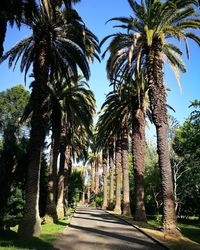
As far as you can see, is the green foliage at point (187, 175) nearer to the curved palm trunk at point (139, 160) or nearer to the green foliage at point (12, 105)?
the curved palm trunk at point (139, 160)

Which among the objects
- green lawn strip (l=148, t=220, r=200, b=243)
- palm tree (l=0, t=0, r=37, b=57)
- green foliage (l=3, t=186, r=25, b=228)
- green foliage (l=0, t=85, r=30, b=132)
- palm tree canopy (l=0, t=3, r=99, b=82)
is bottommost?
green lawn strip (l=148, t=220, r=200, b=243)

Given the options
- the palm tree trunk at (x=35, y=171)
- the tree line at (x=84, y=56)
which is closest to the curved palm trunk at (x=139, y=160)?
the tree line at (x=84, y=56)

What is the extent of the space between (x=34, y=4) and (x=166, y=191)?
10979 millimetres

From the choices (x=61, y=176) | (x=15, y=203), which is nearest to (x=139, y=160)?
(x=61, y=176)

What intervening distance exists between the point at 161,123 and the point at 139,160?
9.18 meters

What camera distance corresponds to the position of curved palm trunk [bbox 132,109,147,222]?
2725 centimetres

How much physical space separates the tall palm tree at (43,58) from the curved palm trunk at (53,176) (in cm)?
603

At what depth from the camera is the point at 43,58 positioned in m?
19.4

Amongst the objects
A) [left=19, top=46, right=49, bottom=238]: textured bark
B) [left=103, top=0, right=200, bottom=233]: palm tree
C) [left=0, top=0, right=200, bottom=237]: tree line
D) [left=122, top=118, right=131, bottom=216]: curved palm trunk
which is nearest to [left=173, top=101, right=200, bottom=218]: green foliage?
[left=122, top=118, right=131, bottom=216]: curved palm trunk

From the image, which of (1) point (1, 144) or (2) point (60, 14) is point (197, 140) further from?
(1) point (1, 144)

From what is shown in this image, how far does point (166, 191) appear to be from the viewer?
1839 cm

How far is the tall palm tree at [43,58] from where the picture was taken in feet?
56.3

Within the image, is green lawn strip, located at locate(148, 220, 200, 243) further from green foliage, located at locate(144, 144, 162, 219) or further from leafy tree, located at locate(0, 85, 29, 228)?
green foliage, located at locate(144, 144, 162, 219)

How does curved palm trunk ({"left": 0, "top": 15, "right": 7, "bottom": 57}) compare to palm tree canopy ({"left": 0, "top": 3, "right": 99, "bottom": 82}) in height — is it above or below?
below
